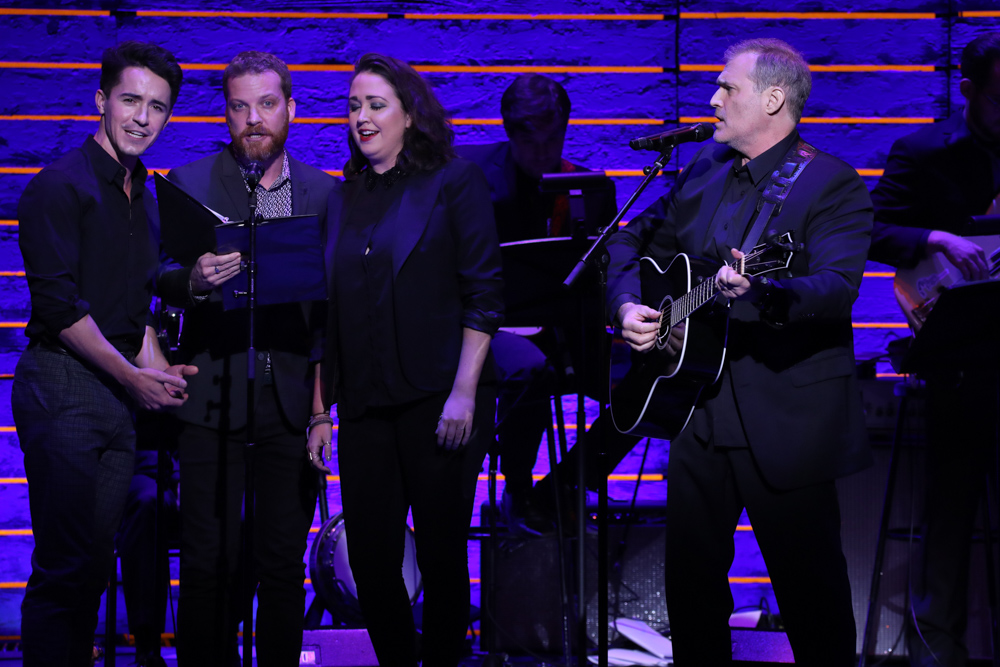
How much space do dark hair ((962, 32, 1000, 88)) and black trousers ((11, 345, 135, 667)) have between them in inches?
132

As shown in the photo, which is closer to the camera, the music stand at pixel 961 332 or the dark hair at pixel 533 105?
the music stand at pixel 961 332

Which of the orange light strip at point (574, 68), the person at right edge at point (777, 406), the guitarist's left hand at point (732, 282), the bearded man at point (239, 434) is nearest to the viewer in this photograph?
the guitarist's left hand at point (732, 282)

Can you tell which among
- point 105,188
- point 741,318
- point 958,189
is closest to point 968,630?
point 958,189

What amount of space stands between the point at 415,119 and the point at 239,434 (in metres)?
1.08

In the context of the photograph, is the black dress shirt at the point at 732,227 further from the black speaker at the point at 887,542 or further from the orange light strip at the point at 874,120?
the orange light strip at the point at 874,120

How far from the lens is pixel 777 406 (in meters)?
2.43

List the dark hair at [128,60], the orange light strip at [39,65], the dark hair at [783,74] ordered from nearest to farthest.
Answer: the dark hair at [783,74], the dark hair at [128,60], the orange light strip at [39,65]

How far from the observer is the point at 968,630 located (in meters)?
3.89

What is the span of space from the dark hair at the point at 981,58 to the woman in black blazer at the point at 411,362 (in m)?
2.20

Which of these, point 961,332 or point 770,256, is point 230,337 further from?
point 961,332

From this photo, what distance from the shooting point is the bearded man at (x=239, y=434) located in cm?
281

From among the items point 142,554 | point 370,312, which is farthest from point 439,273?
point 142,554

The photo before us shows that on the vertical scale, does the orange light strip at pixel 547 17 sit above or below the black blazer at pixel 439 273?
above

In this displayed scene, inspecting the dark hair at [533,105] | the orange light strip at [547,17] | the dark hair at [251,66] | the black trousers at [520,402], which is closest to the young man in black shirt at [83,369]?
the dark hair at [251,66]
